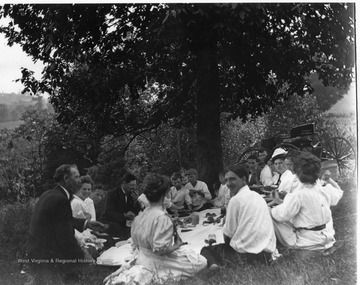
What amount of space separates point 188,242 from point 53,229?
1.64 m

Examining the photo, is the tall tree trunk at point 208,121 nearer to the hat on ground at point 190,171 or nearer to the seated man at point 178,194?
the hat on ground at point 190,171

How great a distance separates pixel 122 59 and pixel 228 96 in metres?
1.55

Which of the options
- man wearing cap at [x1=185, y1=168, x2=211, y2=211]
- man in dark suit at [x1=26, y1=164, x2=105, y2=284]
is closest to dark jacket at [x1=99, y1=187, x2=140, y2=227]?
man in dark suit at [x1=26, y1=164, x2=105, y2=284]

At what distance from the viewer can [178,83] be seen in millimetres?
5754

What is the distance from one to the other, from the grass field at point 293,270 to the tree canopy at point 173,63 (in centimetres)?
141

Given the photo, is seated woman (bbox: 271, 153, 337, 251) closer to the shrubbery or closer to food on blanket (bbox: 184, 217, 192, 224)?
food on blanket (bbox: 184, 217, 192, 224)

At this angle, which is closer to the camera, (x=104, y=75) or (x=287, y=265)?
(x=287, y=265)

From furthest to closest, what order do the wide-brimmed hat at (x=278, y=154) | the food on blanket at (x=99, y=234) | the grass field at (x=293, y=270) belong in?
the wide-brimmed hat at (x=278, y=154), the food on blanket at (x=99, y=234), the grass field at (x=293, y=270)

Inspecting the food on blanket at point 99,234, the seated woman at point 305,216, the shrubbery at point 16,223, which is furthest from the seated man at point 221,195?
the shrubbery at point 16,223

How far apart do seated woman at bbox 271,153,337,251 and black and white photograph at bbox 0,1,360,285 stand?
0.02 metres

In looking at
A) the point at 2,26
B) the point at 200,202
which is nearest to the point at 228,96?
the point at 200,202

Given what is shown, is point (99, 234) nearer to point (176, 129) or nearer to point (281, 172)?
point (176, 129)

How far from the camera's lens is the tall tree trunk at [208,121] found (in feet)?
18.6

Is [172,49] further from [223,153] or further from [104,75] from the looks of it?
[223,153]
